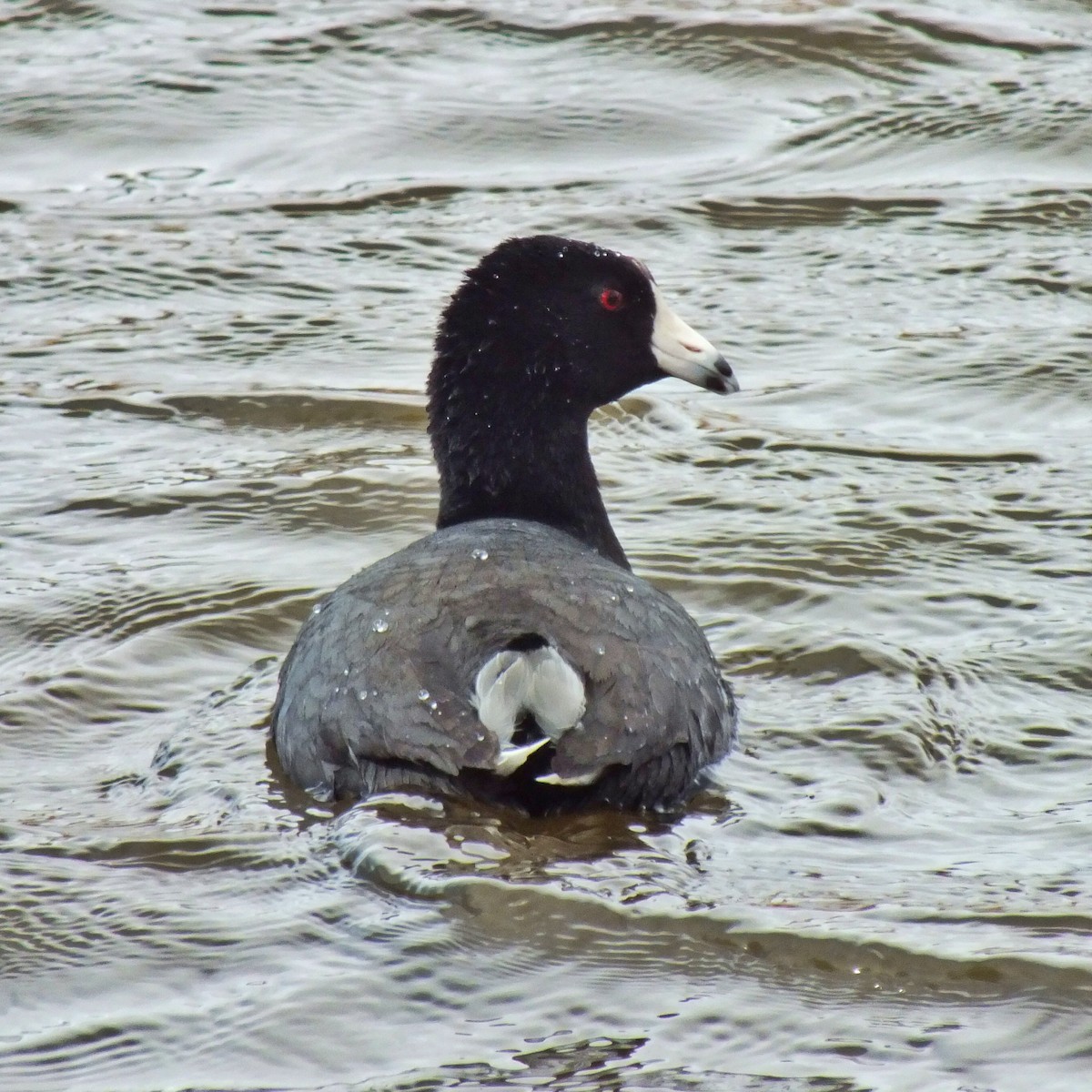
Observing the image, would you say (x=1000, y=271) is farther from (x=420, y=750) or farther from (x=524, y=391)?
(x=420, y=750)

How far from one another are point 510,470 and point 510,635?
1.42 meters

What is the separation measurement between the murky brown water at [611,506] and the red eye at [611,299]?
88 cm

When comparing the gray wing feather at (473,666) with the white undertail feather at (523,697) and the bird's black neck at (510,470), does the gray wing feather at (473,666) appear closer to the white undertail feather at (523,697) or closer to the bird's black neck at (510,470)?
the white undertail feather at (523,697)

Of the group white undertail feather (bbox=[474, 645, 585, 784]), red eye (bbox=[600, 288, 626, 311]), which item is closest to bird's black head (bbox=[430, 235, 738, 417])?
red eye (bbox=[600, 288, 626, 311])

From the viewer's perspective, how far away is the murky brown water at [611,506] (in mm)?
3740

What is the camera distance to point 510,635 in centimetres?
423

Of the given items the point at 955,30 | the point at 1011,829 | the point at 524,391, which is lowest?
the point at 1011,829

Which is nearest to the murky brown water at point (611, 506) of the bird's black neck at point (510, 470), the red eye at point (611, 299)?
the bird's black neck at point (510, 470)

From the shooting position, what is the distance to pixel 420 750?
415 centimetres

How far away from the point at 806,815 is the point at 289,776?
1.14 meters

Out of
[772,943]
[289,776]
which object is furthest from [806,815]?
[289,776]

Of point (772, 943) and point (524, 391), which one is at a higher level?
point (524, 391)

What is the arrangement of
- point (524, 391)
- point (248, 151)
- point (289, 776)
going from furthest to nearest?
point (248, 151) → point (524, 391) → point (289, 776)

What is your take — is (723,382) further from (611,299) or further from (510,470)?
(510,470)
